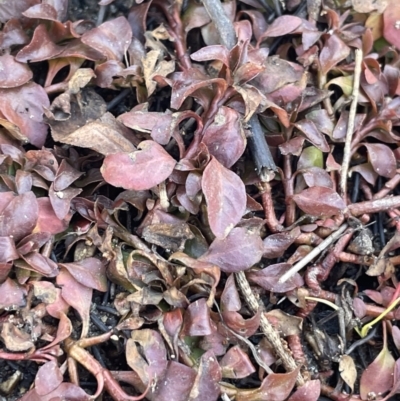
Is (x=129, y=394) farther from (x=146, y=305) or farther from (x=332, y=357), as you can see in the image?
(x=332, y=357)

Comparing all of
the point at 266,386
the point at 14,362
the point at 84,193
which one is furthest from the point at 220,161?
the point at 14,362

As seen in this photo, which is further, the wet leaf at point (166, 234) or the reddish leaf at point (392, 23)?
the reddish leaf at point (392, 23)

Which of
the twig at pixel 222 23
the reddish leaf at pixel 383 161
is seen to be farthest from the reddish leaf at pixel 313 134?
the twig at pixel 222 23

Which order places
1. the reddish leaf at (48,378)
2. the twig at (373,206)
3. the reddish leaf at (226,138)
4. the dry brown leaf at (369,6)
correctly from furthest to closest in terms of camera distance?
the dry brown leaf at (369,6), the twig at (373,206), the reddish leaf at (226,138), the reddish leaf at (48,378)

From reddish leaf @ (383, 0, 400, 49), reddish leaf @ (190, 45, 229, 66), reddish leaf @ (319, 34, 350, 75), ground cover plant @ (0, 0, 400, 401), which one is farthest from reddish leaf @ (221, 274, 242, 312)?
reddish leaf @ (383, 0, 400, 49)

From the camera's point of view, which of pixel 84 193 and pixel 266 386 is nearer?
pixel 266 386

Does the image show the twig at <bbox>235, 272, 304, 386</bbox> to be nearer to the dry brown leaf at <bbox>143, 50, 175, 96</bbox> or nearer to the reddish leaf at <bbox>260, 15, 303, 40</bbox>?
the dry brown leaf at <bbox>143, 50, 175, 96</bbox>

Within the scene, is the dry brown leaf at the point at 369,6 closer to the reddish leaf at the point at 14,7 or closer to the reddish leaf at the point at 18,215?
the reddish leaf at the point at 14,7
